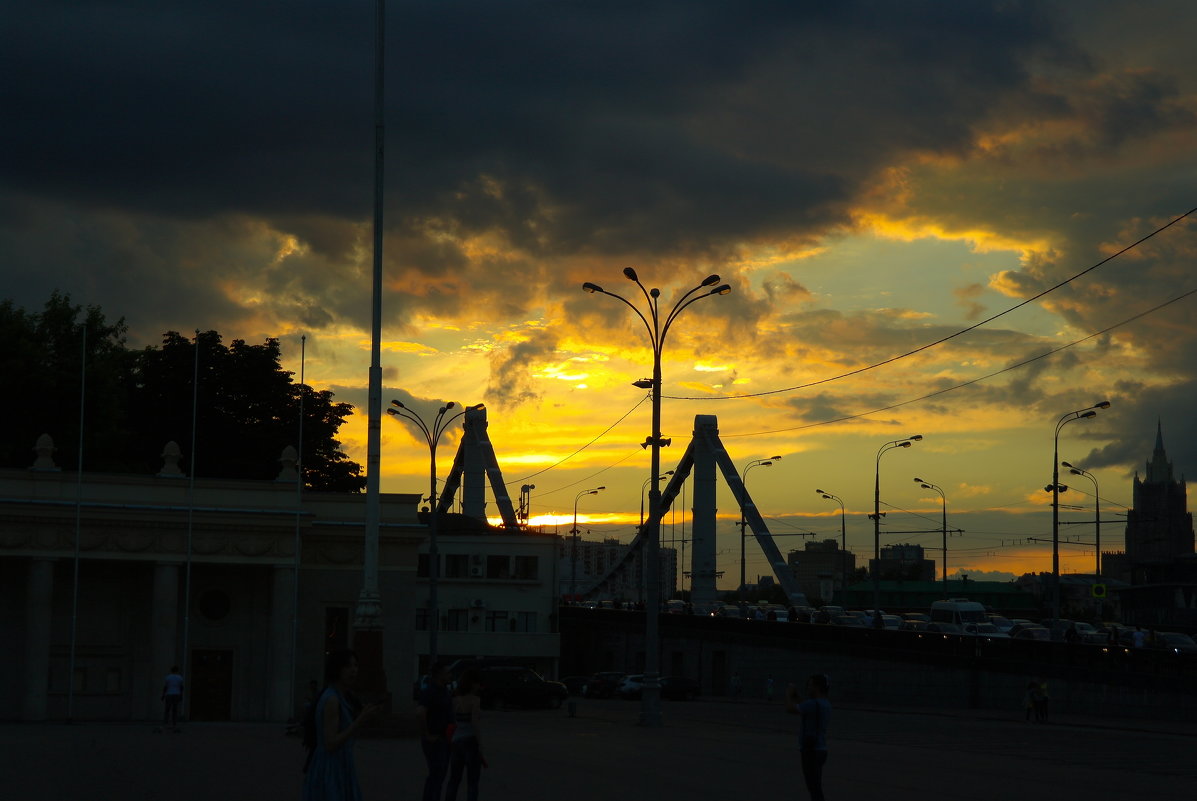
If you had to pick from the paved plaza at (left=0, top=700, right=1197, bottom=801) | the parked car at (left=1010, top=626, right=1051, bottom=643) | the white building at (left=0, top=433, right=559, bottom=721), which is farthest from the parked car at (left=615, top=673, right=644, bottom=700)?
the paved plaza at (left=0, top=700, right=1197, bottom=801)

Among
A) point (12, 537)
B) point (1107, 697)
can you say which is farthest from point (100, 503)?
point (1107, 697)

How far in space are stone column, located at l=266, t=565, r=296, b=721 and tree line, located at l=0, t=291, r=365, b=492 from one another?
719 inches

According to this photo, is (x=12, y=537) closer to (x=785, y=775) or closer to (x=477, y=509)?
(x=785, y=775)

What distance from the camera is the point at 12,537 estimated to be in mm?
41906

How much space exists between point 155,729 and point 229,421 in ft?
115

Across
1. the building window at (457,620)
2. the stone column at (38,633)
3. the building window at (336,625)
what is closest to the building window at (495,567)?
the building window at (457,620)

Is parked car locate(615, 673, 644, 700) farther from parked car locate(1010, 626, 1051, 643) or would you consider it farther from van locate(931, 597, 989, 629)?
van locate(931, 597, 989, 629)

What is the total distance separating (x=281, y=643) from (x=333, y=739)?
36.2 m

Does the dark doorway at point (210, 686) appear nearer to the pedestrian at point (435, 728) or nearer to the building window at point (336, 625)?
the building window at point (336, 625)

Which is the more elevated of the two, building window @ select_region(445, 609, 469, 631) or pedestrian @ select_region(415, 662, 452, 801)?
pedestrian @ select_region(415, 662, 452, 801)

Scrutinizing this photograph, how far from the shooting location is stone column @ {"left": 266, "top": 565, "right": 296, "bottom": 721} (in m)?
44.1

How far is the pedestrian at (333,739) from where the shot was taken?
969cm

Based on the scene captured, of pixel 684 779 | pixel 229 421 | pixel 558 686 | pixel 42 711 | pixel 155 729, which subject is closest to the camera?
pixel 684 779

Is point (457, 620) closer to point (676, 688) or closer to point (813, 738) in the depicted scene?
point (676, 688)
